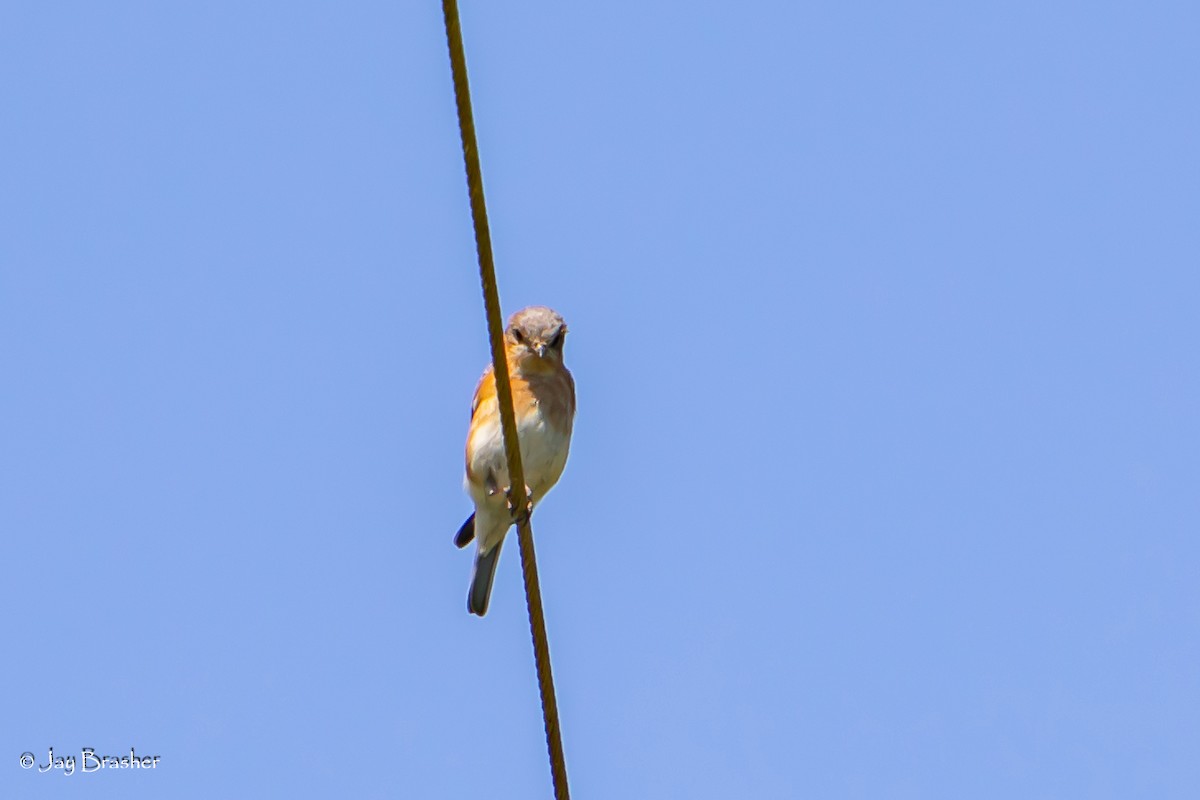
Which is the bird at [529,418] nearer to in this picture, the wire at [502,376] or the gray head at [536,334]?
the gray head at [536,334]

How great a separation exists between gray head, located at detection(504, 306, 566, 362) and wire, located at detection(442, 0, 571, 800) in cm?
322

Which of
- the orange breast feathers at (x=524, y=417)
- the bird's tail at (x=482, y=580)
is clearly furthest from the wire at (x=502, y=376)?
the bird's tail at (x=482, y=580)

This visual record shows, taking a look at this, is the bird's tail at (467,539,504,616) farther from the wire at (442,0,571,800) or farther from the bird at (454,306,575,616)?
the wire at (442,0,571,800)

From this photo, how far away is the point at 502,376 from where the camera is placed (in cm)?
642

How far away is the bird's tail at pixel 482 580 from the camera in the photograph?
36.9 feet

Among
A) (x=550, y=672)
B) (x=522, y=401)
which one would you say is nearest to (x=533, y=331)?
(x=522, y=401)

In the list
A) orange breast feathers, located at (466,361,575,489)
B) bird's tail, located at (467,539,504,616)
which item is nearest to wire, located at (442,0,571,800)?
orange breast feathers, located at (466,361,575,489)

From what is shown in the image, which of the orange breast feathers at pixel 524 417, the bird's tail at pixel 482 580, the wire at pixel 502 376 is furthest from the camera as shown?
the bird's tail at pixel 482 580

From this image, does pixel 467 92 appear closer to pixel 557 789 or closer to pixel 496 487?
pixel 557 789

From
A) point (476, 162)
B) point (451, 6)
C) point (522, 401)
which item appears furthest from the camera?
point (522, 401)

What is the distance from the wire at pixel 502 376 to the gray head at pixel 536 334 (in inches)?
127

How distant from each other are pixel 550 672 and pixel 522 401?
3839 mm

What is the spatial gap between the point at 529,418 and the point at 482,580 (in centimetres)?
166

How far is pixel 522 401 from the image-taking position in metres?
10.1
